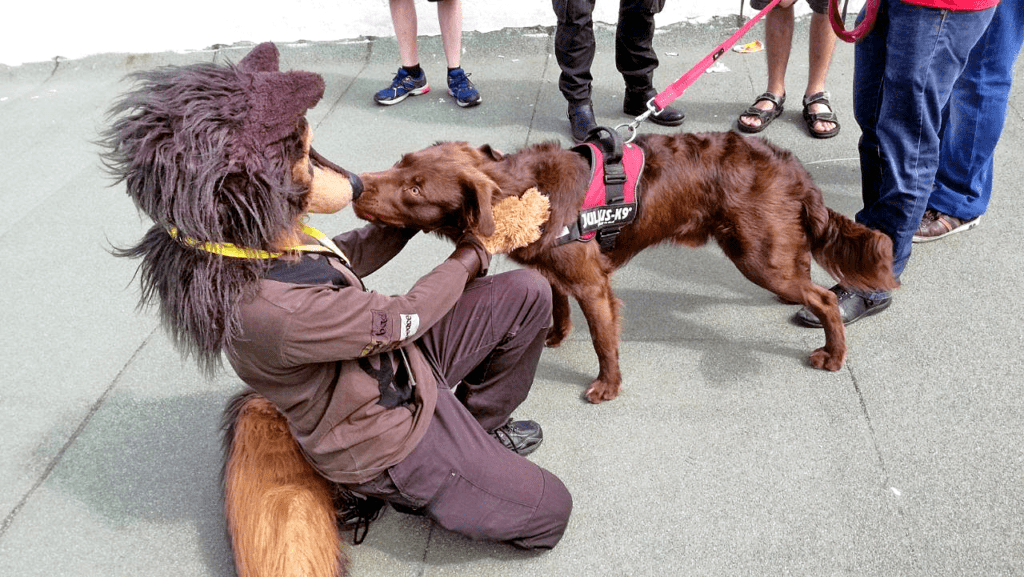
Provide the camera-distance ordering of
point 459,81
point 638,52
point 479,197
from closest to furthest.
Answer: point 479,197, point 638,52, point 459,81

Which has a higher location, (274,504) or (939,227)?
(274,504)

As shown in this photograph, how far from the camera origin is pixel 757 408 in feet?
9.30

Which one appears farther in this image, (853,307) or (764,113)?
(764,113)

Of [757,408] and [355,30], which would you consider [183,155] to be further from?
[355,30]

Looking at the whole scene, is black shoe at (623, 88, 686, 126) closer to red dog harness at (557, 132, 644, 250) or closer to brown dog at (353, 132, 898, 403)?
brown dog at (353, 132, 898, 403)

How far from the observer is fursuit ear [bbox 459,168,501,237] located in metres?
2.38

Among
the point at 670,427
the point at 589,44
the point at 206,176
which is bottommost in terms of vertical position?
the point at 670,427

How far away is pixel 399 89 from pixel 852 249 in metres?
3.46

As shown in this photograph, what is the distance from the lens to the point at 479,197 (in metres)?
2.44

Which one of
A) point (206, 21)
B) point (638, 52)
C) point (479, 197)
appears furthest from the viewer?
point (206, 21)

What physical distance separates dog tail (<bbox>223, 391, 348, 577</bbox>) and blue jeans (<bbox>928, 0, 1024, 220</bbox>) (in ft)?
10.4

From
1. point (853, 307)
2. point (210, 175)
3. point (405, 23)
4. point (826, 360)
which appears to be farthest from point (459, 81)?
point (210, 175)

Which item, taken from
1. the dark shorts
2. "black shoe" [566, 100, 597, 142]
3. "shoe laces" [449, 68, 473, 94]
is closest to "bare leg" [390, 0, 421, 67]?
"shoe laces" [449, 68, 473, 94]

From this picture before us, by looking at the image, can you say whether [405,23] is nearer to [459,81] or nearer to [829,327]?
[459,81]
